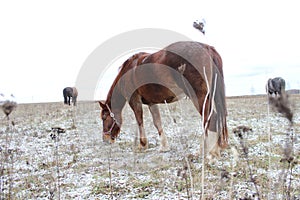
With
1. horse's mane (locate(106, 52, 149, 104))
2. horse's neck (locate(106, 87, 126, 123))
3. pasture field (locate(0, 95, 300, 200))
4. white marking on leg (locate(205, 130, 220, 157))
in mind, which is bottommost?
pasture field (locate(0, 95, 300, 200))

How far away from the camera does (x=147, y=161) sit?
13.9ft

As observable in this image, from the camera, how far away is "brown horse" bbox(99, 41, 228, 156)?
379cm

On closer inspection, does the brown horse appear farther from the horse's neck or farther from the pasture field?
the pasture field

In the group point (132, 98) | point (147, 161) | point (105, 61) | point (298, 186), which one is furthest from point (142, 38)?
point (298, 186)

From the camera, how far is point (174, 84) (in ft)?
14.3

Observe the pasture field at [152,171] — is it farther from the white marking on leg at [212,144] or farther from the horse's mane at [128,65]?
the horse's mane at [128,65]

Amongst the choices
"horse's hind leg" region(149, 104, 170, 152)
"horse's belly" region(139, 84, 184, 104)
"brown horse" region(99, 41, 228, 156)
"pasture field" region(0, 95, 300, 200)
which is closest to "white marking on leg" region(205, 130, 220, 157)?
"brown horse" region(99, 41, 228, 156)

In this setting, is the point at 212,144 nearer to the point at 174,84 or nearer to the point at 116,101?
the point at 174,84

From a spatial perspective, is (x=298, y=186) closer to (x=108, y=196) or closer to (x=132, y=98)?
(x=108, y=196)

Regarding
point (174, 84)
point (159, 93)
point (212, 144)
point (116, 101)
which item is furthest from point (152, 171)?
point (116, 101)

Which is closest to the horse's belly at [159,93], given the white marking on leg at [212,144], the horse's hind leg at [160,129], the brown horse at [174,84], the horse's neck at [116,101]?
the brown horse at [174,84]

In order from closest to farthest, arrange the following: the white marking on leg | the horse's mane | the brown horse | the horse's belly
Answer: the white marking on leg
the brown horse
the horse's belly
the horse's mane

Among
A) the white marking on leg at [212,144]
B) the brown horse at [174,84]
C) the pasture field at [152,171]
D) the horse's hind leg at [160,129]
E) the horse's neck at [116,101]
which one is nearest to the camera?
the pasture field at [152,171]

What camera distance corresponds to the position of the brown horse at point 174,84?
149 inches
